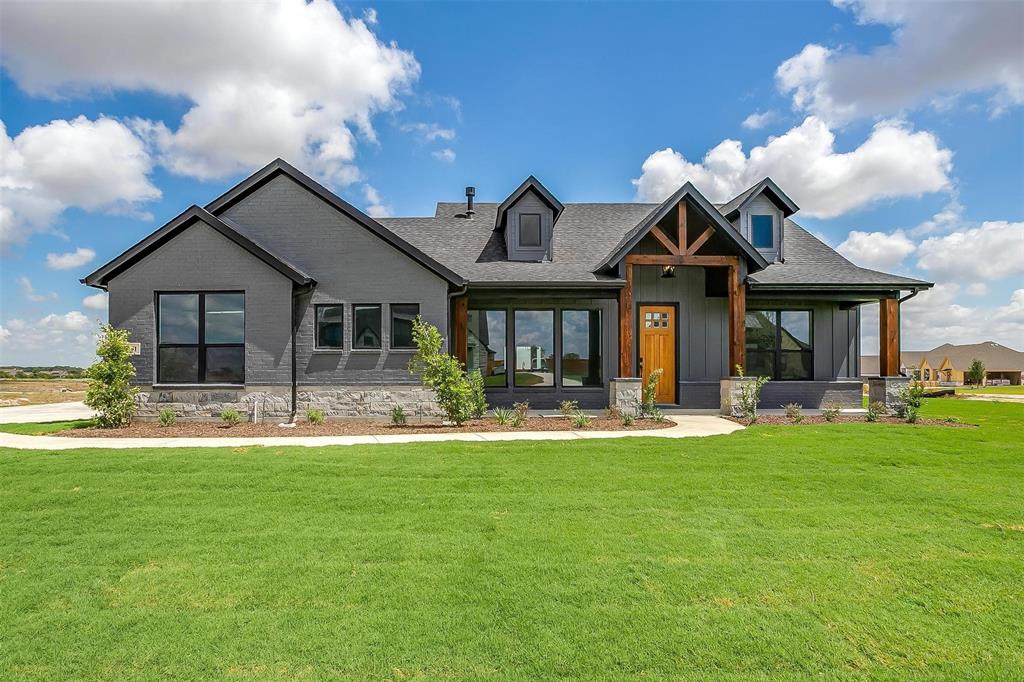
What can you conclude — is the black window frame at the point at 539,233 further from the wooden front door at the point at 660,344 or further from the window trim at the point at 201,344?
the window trim at the point at 201,344

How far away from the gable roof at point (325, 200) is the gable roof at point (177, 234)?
1069 mm

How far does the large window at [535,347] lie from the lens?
1622 cm

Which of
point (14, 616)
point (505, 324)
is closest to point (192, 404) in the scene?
point (505, 324)

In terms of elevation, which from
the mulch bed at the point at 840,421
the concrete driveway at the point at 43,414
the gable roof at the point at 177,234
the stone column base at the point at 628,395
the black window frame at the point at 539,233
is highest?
the black window frame at the point at 539,233

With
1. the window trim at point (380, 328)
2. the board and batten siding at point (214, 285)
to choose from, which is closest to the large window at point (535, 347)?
the window trim at point (380, 328)

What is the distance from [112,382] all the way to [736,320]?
15.1m

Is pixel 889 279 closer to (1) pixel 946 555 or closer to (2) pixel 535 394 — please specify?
(2) pixel 535 394

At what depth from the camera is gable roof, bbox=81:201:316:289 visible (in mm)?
13484

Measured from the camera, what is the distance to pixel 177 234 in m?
13.7

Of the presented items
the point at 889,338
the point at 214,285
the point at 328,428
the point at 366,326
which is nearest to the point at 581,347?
the point at 366,326

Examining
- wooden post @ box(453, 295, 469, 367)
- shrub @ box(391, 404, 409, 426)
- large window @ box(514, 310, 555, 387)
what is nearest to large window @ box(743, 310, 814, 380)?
large window @ box(514, 310, 555, 387)

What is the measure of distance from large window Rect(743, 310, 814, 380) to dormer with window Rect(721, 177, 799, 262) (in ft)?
5.99

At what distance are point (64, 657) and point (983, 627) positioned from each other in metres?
5.80

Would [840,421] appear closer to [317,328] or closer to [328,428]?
[328,428]
